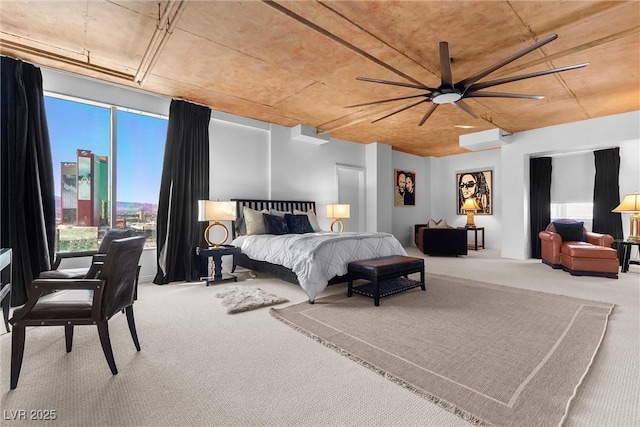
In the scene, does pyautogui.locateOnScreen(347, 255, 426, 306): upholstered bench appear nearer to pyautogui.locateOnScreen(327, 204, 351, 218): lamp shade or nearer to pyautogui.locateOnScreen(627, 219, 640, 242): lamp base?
pyautogui.locateOnScreen(327, 204, 351, 218): lamp shade

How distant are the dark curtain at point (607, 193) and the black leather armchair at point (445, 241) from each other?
279cm

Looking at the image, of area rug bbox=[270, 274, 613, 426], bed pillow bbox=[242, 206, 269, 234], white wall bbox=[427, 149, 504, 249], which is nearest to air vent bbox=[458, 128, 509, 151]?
white wall bbox=[427, 149, 504, 249]

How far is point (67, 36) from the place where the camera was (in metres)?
3.18

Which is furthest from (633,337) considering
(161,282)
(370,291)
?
(161,282)

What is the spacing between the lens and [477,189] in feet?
29.4

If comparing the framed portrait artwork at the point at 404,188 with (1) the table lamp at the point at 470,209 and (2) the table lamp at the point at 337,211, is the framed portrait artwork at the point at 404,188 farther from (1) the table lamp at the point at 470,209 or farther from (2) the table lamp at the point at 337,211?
(2) the table lamp at the point at 337,211

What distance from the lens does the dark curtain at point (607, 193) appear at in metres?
6.36

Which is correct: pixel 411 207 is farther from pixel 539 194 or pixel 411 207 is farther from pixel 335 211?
pixel 335 211

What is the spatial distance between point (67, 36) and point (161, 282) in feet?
10.4

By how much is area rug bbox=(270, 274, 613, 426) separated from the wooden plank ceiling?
2.65m

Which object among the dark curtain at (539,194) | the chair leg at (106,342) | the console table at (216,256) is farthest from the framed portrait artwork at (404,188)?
the chair leg at (106,342)

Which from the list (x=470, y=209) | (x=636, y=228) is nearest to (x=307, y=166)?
(x=470, y=209)

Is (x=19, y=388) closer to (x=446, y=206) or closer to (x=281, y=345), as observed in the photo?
(x=281, y=345)

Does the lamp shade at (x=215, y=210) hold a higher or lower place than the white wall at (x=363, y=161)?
lower
